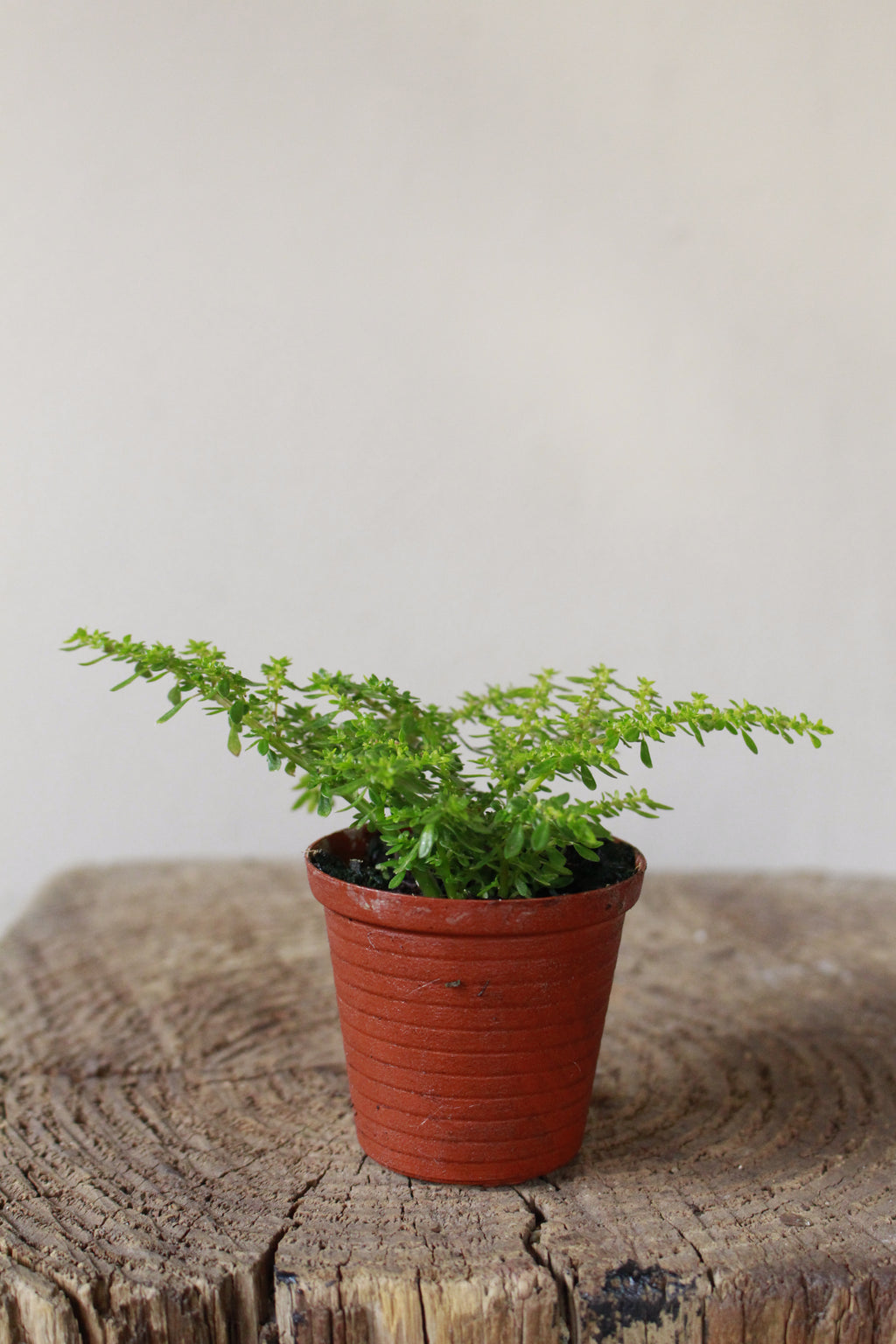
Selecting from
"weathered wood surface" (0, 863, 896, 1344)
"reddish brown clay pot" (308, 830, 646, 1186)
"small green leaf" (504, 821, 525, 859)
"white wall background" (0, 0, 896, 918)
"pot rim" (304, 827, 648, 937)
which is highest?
"white wall background" (0, 0, 896, 918)

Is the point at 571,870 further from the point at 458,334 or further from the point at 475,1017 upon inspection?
the point at 458,334

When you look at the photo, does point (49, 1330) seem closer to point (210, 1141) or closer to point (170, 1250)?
point (170, 1250)

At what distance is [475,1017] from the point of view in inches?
32.2

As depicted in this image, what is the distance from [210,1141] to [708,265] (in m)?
1.68

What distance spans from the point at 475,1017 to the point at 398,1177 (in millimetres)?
163

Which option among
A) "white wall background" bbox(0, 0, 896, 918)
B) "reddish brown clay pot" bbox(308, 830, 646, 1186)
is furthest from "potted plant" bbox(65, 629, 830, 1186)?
"white wall background" bbox(0, 0, 896, 918)

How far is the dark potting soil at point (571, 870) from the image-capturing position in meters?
0.89

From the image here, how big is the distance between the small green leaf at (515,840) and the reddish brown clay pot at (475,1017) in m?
0.05

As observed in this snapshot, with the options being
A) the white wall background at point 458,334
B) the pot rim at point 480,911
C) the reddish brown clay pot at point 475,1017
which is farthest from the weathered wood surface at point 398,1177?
the white wall background at point 458,334

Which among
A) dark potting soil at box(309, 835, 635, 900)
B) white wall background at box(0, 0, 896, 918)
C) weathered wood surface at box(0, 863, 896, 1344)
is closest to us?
weathered wood surface at box(0, 863, 896, 1344)

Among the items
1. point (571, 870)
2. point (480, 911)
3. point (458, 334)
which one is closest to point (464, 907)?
point (480, 911)

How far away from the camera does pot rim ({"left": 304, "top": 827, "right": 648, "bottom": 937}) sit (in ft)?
2.59

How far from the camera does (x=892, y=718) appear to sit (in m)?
2.10

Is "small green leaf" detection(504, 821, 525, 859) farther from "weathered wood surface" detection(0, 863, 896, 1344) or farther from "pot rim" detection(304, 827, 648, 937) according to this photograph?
"weathered wood surface" detection(0, 863, 896, 1344)
